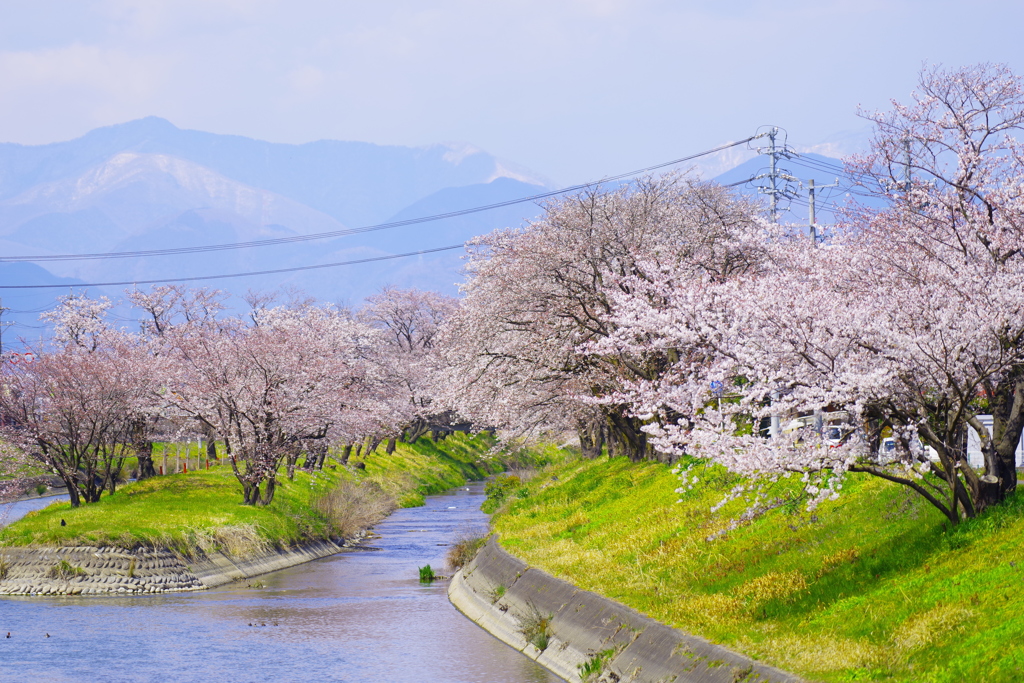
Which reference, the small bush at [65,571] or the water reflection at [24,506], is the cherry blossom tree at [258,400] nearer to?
the small bush at [65,571]

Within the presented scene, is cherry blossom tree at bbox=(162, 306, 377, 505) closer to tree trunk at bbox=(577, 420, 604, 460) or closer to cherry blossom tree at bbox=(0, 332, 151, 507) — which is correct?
cherry blossom tree at bbox=(0, 332, 151, 507)

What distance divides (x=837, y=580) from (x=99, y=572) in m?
29.8

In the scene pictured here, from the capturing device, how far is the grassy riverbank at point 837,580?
44.1ft

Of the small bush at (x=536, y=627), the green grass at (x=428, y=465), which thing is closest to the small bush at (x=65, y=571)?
the small bush at (x=536, y=627)

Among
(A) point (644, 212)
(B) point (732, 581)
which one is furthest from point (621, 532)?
(A) point (644, 212)

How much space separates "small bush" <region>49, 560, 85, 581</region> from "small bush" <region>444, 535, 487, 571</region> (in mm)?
13937

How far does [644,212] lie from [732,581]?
22808 mm

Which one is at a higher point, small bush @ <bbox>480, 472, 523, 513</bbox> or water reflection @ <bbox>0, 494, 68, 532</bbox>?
water reflection @ <bbox>0, 494, 68, 532</bbox>

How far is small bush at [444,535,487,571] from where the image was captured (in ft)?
134

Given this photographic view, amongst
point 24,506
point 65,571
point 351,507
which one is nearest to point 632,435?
point 351,507

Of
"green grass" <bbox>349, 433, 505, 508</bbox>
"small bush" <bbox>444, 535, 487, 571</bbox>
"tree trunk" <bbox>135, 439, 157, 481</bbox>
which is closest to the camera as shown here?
"small bush" <bbox>444, 535, 487, 571</bbox>

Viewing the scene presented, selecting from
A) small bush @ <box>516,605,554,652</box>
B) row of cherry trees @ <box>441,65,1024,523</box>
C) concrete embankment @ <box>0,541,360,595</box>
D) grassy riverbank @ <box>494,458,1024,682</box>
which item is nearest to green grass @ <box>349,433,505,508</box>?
concrete embankment @ <box>0,541,360,595</box>

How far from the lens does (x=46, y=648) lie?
92.6ft

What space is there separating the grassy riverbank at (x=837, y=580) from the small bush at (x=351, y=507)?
26.7m
